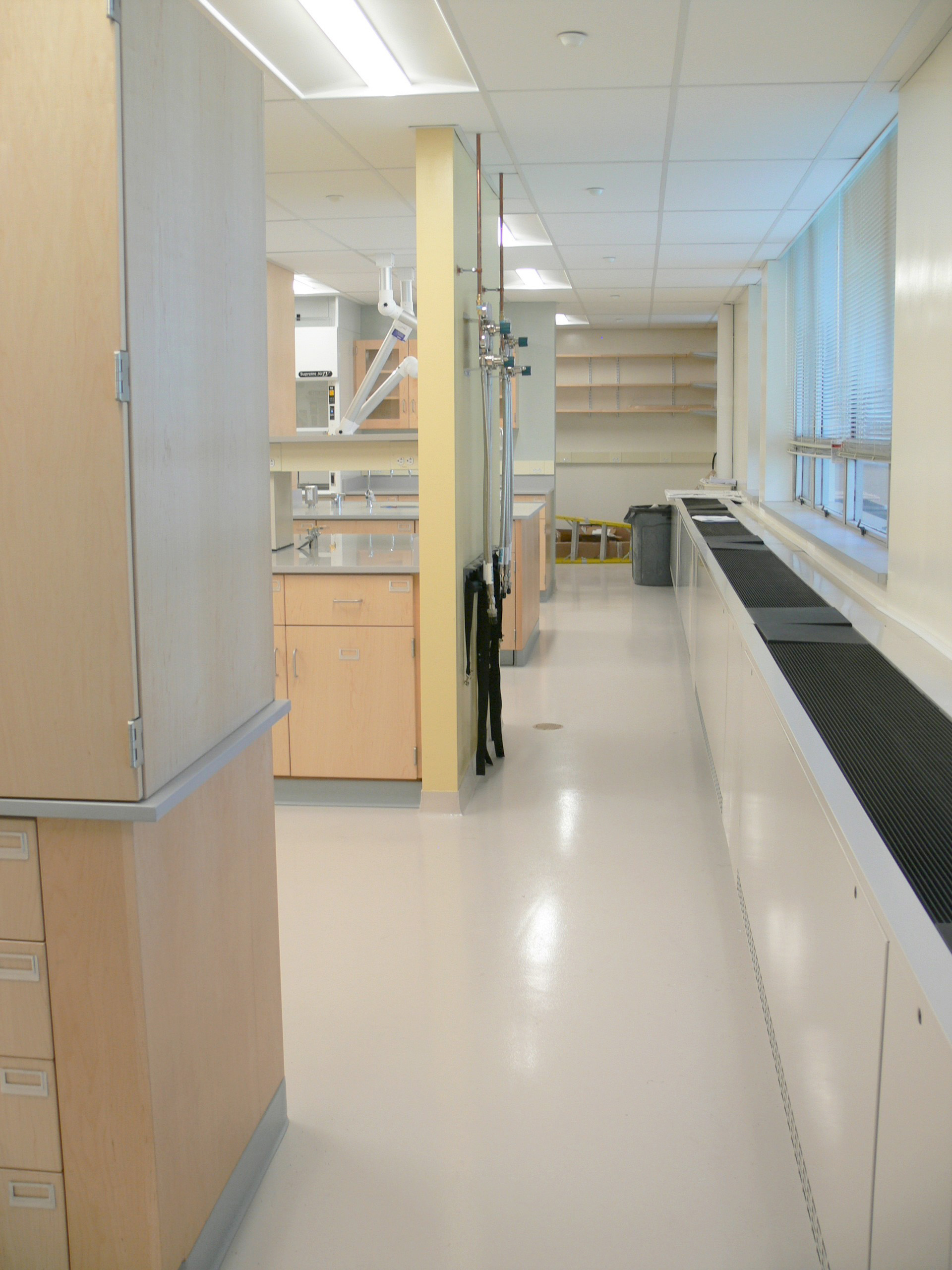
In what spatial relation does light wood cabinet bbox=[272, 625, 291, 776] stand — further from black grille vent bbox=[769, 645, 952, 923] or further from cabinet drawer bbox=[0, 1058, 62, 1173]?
cabinet drawer bbox=[0, 1058, 62, 1173]

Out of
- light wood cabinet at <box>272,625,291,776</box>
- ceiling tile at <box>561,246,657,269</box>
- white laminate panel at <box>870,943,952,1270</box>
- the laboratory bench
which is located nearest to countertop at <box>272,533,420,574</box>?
the laboratory bench

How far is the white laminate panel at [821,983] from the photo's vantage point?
1.37 m

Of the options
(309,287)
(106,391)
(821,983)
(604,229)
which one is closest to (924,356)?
(821,983)

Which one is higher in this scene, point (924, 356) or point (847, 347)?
point (847, 347)

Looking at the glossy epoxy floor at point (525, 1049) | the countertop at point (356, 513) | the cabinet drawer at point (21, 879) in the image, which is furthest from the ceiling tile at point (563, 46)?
the countertop at point (356, 513)

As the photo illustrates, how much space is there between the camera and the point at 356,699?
14.3ft

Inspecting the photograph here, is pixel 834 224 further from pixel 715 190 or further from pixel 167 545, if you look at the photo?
pixel 167 545

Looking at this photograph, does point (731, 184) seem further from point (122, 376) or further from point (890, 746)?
point (122, 376)

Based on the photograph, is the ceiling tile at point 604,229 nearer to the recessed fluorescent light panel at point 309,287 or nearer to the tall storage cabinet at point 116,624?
the recessed fluorescent light panel at point 309,287

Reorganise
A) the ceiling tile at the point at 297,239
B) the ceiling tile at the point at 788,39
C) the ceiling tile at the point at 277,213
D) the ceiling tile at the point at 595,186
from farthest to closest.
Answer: the ceiling tile at the point at 297,239 → the ceiling tile at the point at 277,213 → the ceiling tile at the point at 595,186 → the ceiling tile at the point at 788,39

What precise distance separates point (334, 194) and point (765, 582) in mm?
2873

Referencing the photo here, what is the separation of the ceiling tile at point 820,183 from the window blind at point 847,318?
0.26 ft

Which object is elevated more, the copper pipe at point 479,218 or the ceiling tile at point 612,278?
the ceiling tile at point 612,278

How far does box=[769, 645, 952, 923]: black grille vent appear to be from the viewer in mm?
1471
